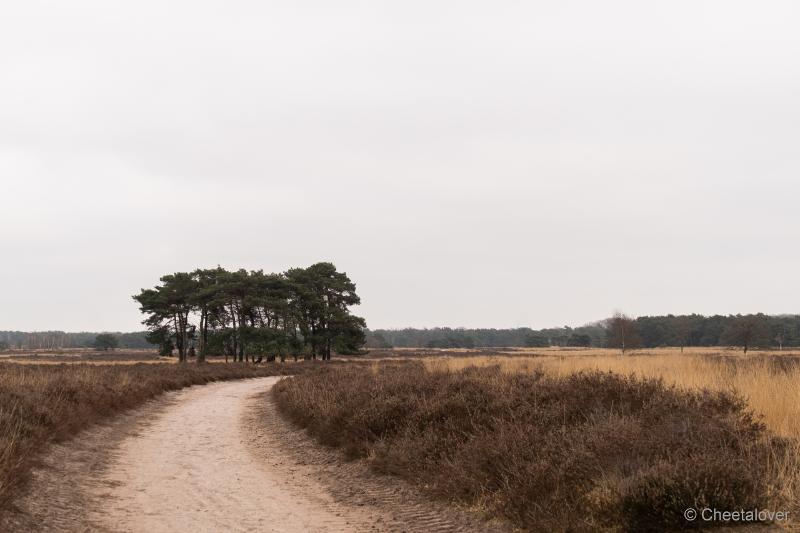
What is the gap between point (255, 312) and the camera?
206ft

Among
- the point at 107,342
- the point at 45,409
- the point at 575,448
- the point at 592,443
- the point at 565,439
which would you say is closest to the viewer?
the point at 575,448

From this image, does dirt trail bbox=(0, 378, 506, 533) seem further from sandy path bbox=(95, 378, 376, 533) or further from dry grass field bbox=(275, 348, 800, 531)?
dry grass field bbox=(275, 348, 800, 531)

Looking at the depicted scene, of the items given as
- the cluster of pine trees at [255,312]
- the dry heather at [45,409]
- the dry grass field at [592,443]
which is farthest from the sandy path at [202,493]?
the cluster of pine trees at [255,312]

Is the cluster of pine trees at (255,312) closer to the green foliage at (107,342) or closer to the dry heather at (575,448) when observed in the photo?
the dry heather at (575,448)

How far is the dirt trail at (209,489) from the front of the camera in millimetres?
6641

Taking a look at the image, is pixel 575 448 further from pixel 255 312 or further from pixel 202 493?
pixel 255 312

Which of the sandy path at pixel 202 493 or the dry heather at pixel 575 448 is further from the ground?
the dry heather at pixel 575 448

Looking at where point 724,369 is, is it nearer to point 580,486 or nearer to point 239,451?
point 580,486

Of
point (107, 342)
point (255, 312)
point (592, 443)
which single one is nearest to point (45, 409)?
point (592, 443)

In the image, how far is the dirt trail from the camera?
6641 millimetres

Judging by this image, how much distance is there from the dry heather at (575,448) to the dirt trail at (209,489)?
60 centimetres

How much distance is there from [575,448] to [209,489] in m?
5.43

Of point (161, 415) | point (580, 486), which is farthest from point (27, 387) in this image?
point (580, 486)

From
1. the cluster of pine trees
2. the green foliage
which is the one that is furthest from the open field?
the green foliage
